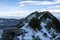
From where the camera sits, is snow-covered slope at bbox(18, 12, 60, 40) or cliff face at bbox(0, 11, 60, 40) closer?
snow-covered slope at bbox(18, 12, 60, 40)

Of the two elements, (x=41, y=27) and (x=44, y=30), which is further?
(x=41, y=27)

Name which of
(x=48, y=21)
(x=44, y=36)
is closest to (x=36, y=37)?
(x=44, y=36)

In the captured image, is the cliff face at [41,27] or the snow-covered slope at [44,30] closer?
the snow-covered slope at [44,30]

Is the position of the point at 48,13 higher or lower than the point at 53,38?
higher

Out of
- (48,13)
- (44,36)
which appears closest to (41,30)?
(44,36)

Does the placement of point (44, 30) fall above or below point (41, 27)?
below

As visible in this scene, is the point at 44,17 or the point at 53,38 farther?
the point at 44,17

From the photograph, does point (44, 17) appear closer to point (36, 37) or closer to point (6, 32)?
point (36, 37)
